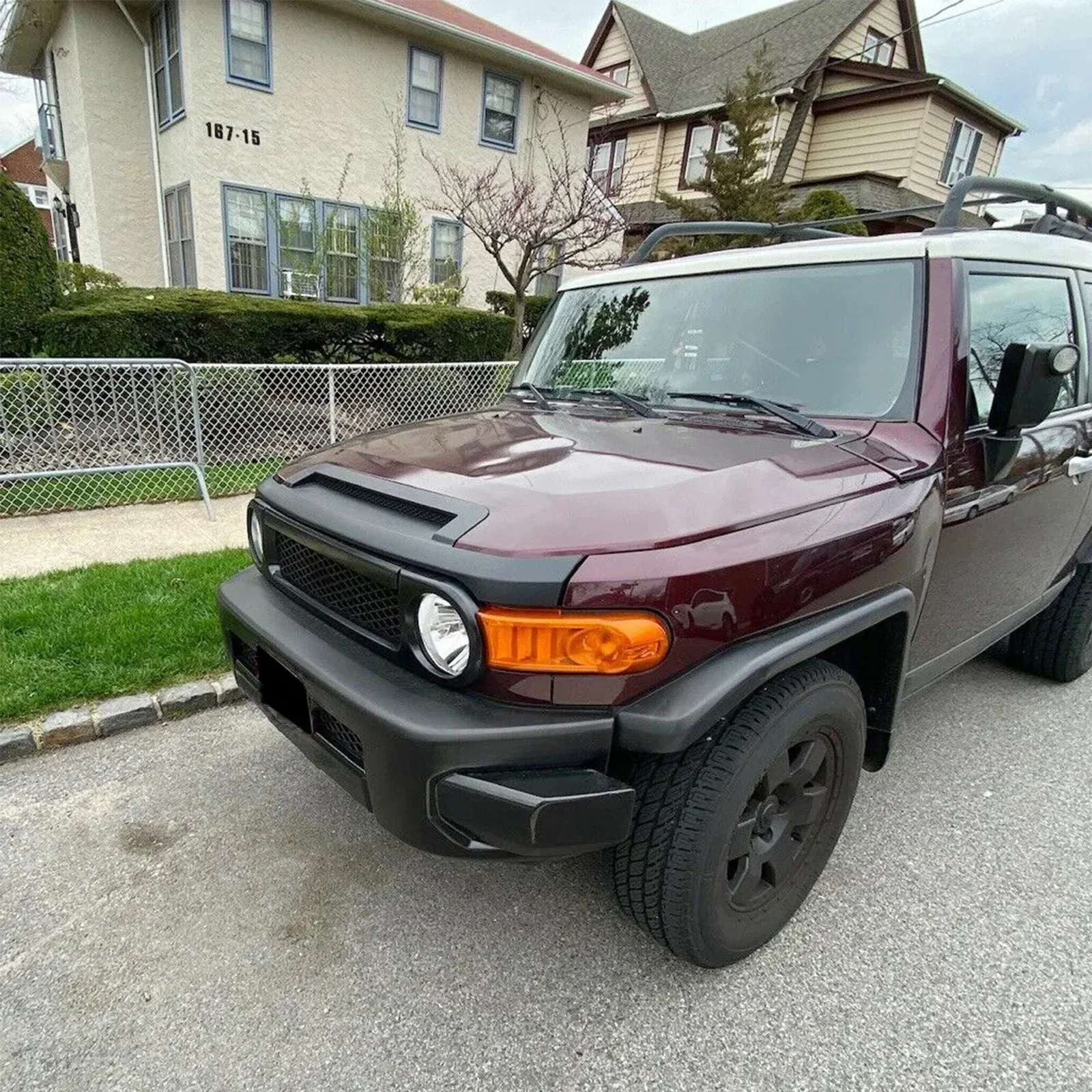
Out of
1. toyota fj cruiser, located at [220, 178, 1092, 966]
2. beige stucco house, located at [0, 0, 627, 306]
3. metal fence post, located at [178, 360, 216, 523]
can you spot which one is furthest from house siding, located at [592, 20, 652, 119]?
toyota fj cruiser, located at [220, 178, 1092, 966]

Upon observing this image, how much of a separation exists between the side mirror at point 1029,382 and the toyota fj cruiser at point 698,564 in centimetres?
1

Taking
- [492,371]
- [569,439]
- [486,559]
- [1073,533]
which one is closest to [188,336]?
[492,371]

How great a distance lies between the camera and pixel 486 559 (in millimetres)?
1481

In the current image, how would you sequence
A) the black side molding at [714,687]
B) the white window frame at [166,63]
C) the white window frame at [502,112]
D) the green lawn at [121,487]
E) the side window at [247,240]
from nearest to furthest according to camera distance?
1. the black side molding at [714,687]
2. the green lawn at [121,487]
3. the white window frame at [166,63]
4. the side window at [247,240]
5. the white window frame at [502,112]

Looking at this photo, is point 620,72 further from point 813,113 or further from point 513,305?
point 513,305

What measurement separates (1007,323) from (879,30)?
22290 millimetres

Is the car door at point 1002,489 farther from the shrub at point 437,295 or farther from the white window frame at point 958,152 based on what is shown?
the white window frame at point 958,152

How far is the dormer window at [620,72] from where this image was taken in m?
21.4

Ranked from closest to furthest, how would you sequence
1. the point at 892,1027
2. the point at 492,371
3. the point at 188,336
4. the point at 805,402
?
the point at 892,1027 < the point at 805,402 < the point at 188,336 < the point at 492,371

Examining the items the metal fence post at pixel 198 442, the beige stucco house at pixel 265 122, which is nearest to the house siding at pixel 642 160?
the beige stucco house at pixel 265 122

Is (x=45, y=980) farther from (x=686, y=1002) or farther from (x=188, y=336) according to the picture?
(x=188, y=336)

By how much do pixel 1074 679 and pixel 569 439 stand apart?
3.23 metres

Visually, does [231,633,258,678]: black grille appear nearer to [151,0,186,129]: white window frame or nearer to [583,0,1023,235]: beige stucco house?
[151,0,186,129]: white window frame

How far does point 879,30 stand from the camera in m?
19.1
